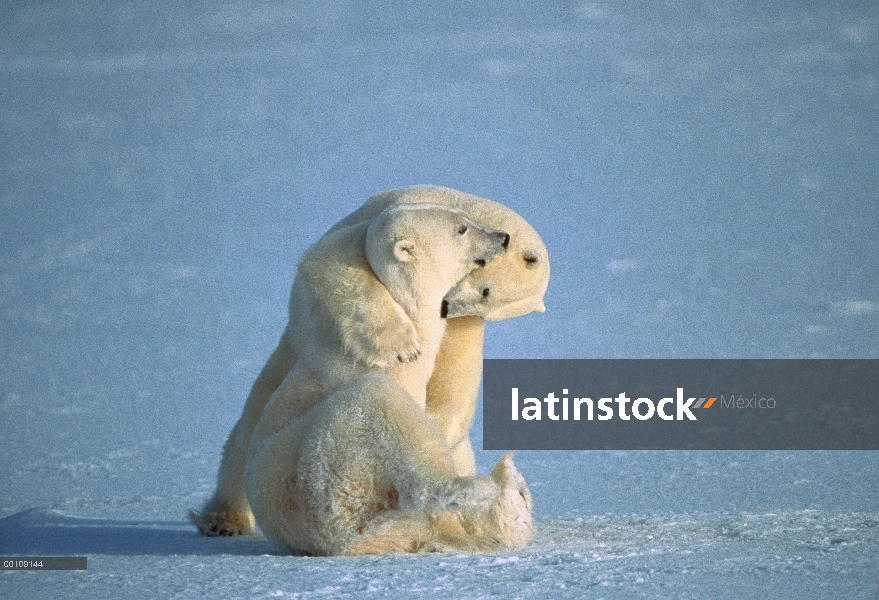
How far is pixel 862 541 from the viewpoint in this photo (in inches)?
212

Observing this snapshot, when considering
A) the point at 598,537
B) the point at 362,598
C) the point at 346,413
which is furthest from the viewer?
the point at 598,537

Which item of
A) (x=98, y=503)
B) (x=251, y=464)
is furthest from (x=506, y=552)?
(x=98, y=503)

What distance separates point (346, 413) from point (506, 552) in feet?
3.23

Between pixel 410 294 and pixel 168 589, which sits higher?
pixel 410 294

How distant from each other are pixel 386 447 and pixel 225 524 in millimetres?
1679

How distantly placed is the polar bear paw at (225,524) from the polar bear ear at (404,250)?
1.91m

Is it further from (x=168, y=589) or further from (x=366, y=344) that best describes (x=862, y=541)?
(x=168, y=589)

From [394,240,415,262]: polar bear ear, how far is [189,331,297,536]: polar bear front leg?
96 cm

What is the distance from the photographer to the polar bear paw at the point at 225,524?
19.9ft

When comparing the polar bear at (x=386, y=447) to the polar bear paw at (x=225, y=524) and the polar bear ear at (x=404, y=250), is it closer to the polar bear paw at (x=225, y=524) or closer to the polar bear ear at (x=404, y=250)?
the polar bear ear at (x=404, y=250)

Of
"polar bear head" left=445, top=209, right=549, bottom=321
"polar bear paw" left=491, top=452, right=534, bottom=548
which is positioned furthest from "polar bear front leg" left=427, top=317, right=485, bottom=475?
"polar bear paw" left=491, top=452, right=534, bottom=548
